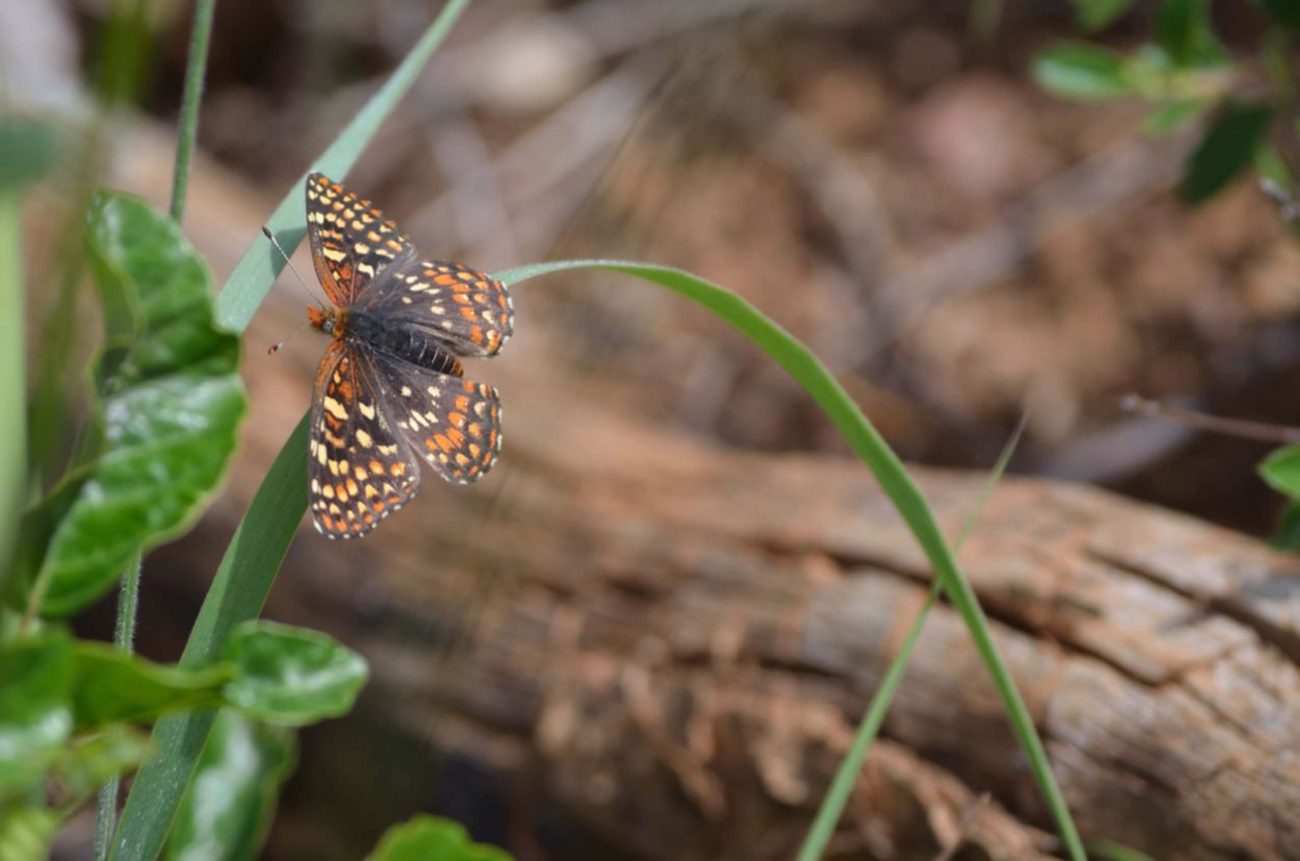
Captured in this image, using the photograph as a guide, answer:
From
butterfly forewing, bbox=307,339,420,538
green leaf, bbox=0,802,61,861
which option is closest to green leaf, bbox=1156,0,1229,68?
butterfly forewing, bbox=307,339,420,538

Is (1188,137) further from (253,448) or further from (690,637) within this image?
(253,448)

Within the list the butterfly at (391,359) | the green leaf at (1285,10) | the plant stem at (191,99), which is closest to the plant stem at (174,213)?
the plant stem at (191,99)

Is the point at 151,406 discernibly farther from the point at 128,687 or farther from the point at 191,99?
the point at 191,99

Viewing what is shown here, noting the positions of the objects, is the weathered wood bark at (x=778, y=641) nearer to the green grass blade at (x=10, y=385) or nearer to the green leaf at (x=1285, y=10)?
the green leaf at (x=1285, y=10)

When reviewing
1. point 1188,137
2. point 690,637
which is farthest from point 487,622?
point 1188,137

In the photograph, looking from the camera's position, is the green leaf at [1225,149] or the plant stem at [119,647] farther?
the green leaf at [1225,149]

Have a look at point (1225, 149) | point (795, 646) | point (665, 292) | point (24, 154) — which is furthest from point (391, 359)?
point (665, 292)
